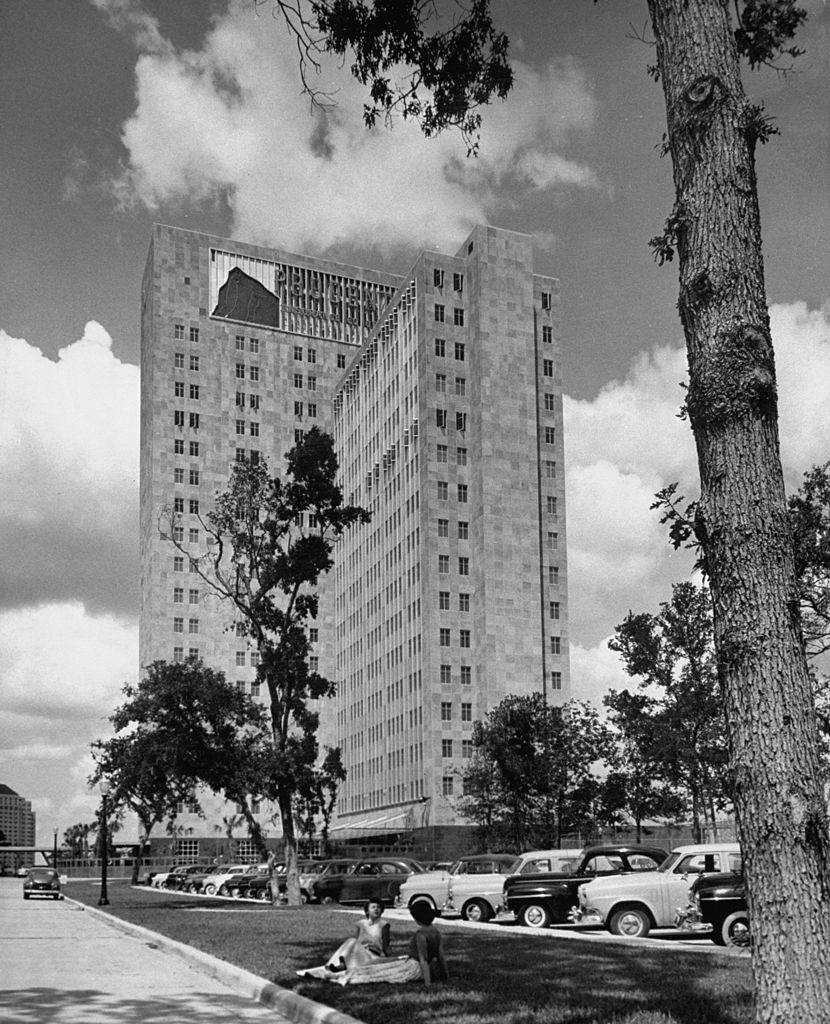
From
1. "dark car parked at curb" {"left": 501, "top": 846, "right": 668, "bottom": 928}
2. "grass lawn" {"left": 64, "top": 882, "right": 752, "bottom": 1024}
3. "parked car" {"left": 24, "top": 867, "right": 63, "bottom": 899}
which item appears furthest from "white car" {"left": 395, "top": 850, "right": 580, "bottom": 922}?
"parked car" {"left": 24, "top": 867, "right": 63, "bottom": 899}

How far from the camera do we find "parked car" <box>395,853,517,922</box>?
31.1 m

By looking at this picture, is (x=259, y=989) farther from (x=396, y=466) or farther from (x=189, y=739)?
(x=396, y=466)

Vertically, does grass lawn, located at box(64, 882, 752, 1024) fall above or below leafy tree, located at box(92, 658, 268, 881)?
below

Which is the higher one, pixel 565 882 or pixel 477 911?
pixel 565 882

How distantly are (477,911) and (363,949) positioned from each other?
53.9 feet

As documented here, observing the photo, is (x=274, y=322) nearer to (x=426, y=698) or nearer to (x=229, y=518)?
(x=426, y=698)

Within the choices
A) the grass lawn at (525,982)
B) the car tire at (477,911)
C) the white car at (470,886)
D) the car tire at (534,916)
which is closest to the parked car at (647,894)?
the car tire at (534,916)

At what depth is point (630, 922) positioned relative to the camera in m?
24.5

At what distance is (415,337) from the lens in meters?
114

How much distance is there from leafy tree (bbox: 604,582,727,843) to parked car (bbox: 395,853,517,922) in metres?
11.9

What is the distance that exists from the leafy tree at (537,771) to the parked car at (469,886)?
24595 millimetres

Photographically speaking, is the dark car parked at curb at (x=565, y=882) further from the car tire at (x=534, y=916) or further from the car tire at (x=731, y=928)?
the car tire at (x=731, y=928)

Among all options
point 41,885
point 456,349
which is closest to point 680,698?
point 41,885

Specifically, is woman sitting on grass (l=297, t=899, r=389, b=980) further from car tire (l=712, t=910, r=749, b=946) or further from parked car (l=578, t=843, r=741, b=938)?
parked car (l=578, t=843, r=741, b=938)
